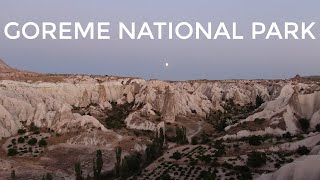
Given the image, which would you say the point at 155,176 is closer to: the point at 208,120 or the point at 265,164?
the point at 265,164

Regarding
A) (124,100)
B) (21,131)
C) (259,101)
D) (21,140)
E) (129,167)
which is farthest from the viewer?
(259,101)

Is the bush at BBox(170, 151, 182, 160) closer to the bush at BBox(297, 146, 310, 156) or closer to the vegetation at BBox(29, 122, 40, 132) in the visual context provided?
the bush at BBox(297, 146, 310, 156)

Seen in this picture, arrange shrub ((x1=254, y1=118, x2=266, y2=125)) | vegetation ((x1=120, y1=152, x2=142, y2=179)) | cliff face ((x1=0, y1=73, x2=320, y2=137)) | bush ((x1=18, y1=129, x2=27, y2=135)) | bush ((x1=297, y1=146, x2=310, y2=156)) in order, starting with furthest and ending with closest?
1. bush ((x1=18, y1=129, x2=27, y2=135))
2. cliff face ((x1=0, y1=73, x2=320, y2=137))
3. shrub ((x1=254, y1=118, x2=266, y2=125))
4. vegetation ((x1=120, y1=152, x2=142, y2=179))
5. bush ((x1=297, y1=146, x2=310, y2=156))

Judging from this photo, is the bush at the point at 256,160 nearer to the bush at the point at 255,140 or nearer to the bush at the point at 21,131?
the bush at the point at 255,140

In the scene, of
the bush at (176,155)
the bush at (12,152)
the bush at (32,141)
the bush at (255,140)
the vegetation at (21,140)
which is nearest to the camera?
the bush at (176,155)

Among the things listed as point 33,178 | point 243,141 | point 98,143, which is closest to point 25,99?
point 98,143

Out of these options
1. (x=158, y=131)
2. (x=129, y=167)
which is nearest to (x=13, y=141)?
(x=129, y=167)

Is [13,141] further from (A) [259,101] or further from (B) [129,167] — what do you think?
(A) [259,101]

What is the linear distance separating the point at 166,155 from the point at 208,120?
44.0 metres

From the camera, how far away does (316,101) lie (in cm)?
7662

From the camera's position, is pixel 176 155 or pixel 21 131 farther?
pixel 21 131

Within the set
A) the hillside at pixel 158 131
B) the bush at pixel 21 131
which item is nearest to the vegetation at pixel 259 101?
→ the hillside at pixel 158 131

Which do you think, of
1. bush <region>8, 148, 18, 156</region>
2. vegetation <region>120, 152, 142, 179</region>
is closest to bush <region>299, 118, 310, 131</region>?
vegetation <region>120, 152, 142, 179</region>

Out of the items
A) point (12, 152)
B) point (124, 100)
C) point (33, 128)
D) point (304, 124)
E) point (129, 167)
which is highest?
point (124, 100)
